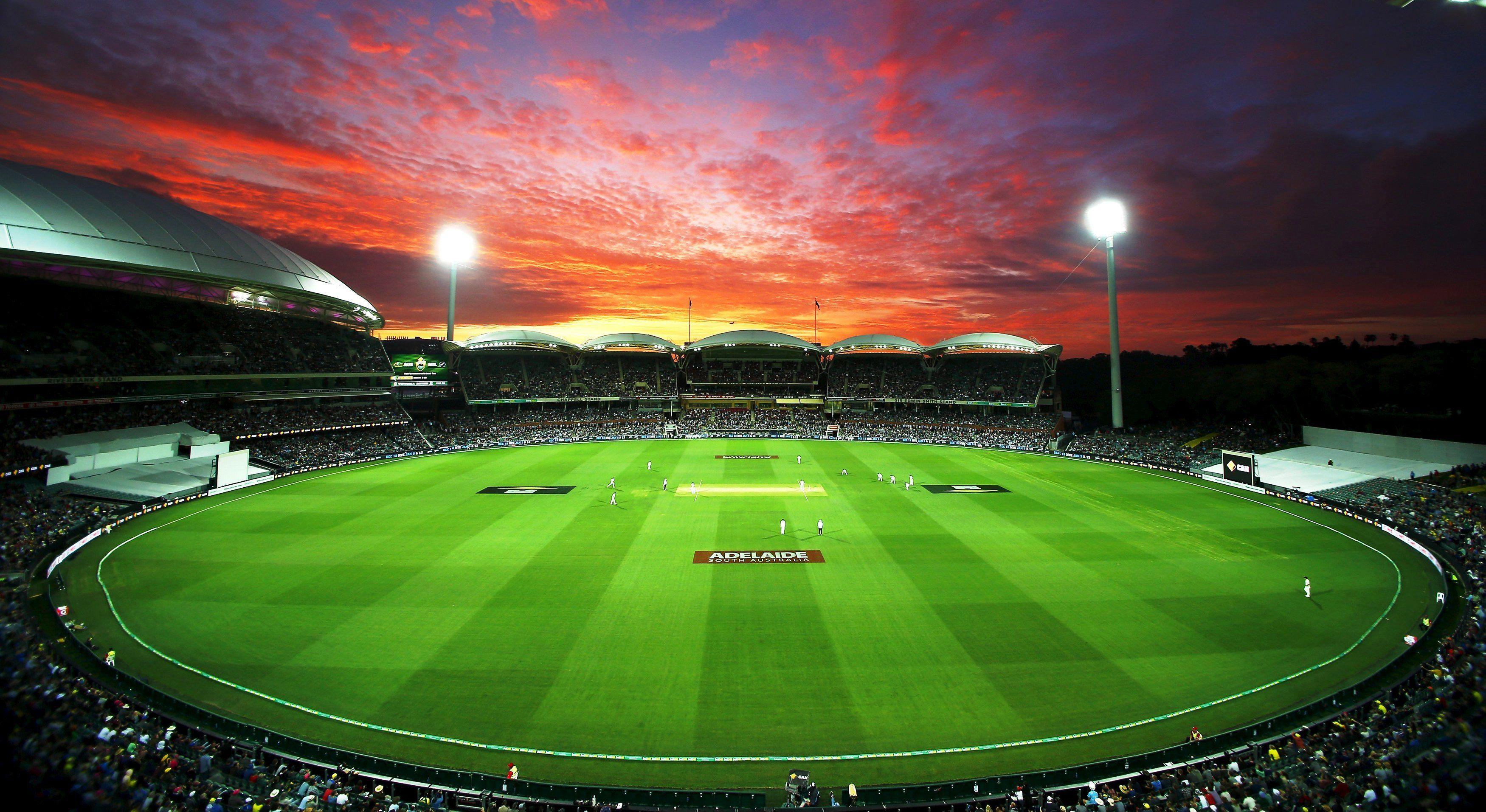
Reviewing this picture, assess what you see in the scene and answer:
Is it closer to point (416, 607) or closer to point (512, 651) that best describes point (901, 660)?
point (512, 651)

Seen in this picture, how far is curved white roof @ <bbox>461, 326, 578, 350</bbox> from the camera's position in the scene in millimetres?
68750

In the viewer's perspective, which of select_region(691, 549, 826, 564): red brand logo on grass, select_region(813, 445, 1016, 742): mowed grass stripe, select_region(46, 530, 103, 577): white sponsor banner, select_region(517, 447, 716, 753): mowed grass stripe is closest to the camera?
select_region(517, 447, 716, 753): mowed grass stripe

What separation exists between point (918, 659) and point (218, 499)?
129 feet

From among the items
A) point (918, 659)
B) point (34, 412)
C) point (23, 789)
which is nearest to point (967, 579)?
point (918, 659)

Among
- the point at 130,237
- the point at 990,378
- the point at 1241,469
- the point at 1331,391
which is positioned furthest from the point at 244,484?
the point at 1331,391

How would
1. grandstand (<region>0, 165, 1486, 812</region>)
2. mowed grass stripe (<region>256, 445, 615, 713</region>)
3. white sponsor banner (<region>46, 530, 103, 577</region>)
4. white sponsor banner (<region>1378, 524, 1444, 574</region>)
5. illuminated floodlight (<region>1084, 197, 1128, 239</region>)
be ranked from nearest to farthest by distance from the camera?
grandstand (<region>0, 165, 1486, 812</region>) < mowed grass stripe (<region>256, 445, 615, 713</region>) < white sponsor banner (<region>46, 530, 103, 577</region>) < white sponsor banner (<region>1378, 524, 1444, 574</region>) < illuminated floodlight (<region>1084, 197, 1128, 239</region>)

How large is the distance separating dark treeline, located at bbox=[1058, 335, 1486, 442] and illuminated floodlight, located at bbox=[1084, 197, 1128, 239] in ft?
65.9

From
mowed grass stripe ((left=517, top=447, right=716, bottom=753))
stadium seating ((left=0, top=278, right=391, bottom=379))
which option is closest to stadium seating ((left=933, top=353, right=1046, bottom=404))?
mowed grass stripe ((left=517, top=447, right=716, bottom=753))

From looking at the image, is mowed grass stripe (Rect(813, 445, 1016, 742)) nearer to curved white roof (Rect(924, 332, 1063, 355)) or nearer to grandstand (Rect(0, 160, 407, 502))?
grandstand (Rect(0, 160, 407, 502))

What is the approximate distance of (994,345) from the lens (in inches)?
2667

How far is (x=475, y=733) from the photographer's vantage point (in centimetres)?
1214

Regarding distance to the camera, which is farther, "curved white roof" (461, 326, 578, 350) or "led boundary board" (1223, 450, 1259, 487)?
"curved white roof" (461, 326, 578, 350)

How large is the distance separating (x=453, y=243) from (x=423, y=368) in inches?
824

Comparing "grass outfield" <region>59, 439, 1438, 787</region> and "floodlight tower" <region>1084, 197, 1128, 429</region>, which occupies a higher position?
"floodlight tower" <region>1084, 197, 1128, 429</region>
